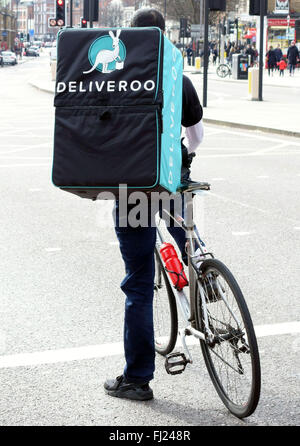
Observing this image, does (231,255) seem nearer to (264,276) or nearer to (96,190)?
(264,276)

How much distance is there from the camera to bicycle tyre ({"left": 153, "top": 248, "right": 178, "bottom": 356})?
4.26m

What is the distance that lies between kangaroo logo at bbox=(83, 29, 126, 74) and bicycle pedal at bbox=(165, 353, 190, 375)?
1.45m

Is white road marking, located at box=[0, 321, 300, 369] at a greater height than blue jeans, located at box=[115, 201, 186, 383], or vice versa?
blue jeans, located at box=[115, 201, 186, 383]

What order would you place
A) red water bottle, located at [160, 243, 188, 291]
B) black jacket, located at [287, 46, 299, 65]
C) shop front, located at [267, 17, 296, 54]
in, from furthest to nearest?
1. shop front, located at [267, 17, 296, 54]
2. black jacket, located at [287, 46, 299, 65]
3. red water bottle, located at [160, 243, 188, 291]

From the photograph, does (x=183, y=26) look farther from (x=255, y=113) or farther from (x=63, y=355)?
(x=63, y=355)

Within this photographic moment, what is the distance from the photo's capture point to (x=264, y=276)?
20.6ft

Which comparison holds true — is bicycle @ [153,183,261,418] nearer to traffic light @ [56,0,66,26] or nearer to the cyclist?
the cyclist

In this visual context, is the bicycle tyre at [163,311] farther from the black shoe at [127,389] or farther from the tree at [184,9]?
the tree at [184,9]

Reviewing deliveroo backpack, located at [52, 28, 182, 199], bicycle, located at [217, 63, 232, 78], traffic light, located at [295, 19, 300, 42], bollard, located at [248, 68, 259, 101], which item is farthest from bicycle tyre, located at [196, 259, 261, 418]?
traffic light, located at [295, 19, 300, 42]

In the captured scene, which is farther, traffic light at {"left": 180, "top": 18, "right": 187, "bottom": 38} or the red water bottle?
traffic light at {"left": 180, "top": 18, "right": 187, "bottom": 38}

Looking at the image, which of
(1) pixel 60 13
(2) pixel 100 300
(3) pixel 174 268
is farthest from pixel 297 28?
(3) pixel 174 268

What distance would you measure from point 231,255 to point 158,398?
3.15 metres

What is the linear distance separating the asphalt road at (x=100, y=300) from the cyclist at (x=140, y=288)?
0.09 m

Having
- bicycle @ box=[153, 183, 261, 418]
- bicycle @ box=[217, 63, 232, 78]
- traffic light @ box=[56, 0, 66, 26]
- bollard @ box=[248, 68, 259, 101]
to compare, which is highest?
traffic light @ box=[56, 0, 66, 26]
